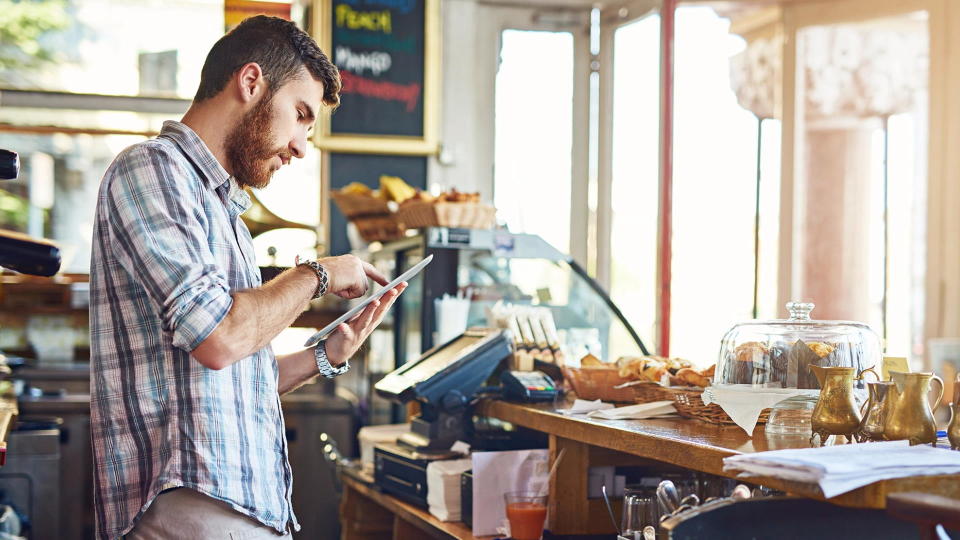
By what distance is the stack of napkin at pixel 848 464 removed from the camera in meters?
1.41

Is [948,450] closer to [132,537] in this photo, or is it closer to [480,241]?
[132,537]

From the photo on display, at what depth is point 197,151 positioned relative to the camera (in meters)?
1.71

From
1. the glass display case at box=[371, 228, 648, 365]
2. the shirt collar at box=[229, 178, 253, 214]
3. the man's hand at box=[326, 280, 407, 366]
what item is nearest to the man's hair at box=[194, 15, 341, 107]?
the shirt collar at box=[229, 178, 253, 214]

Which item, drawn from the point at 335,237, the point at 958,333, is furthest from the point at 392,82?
the point at 958,333

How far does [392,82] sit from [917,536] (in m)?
4.09

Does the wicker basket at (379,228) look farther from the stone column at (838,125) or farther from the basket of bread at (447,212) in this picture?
the stone column at (838,125)

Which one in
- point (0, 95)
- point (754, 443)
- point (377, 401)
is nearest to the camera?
point (754, 443)

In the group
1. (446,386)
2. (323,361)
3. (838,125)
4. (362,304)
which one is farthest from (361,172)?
(362,304)

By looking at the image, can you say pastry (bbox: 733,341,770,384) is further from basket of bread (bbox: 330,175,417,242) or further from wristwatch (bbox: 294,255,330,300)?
basket of bread (bbox: 330,175,417,242)

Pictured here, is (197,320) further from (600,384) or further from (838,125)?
(838,125)

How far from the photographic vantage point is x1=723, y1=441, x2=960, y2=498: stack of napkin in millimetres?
1406

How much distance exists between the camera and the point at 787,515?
4.95 feet

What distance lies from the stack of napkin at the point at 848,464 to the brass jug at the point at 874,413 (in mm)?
60

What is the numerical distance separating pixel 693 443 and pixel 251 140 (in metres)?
0.90
